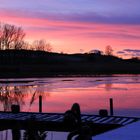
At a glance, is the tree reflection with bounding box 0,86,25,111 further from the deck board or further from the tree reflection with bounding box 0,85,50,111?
the deck board

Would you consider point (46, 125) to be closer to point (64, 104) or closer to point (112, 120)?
point (112, 120)

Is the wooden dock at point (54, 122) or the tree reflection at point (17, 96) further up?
the wooden dock at point (54, 122)

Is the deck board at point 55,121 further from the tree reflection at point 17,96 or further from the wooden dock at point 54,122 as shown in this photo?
the tree reflection at point 17,96

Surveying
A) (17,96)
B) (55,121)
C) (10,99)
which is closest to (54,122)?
(55,121)

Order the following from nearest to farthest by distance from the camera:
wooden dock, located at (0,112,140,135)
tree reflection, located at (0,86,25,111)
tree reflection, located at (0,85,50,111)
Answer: wooden dock, located at (0,112,140,135) < tree reflection, located at (0,86,25,111) < tree reflection, located at (0,85,50,111)

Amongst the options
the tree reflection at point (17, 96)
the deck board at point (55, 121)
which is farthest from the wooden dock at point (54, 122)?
the tree reflection at point (17, 96)

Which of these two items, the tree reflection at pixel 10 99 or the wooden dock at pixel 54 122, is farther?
the tree reflection at pixel 10 99

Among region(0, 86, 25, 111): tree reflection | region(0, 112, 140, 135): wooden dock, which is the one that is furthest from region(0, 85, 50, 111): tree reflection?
region(0, 112, 140, 135): wooden dock

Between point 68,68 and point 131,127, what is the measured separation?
351 feet

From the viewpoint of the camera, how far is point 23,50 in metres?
121

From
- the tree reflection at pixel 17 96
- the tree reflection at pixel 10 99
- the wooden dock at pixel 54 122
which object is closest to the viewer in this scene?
the wooden dock at pixel 54 122

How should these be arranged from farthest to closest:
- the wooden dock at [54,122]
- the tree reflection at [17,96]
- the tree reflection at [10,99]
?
the tree reflection at [17,96] → the tree reflection at [10,99] → the wooden dock at [54,122]

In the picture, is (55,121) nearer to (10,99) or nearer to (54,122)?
(54,122)

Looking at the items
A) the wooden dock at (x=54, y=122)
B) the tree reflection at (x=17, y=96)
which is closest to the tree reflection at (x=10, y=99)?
the tree reflection at (x=17, y=96)
